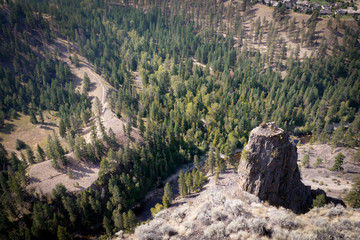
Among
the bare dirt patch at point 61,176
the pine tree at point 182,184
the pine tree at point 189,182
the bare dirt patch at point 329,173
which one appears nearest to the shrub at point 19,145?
the bare dirt patch at point 61,176

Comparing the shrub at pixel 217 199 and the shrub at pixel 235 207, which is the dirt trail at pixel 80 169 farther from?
the shrub at pixel 235 207

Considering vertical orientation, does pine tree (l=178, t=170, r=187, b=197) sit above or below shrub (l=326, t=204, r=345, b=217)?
below

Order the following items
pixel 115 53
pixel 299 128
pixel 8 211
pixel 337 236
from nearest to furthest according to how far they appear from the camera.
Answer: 1. pixel 337 236
2. pixel 8 211
3. pixel 299 128
4. pixel 115 53

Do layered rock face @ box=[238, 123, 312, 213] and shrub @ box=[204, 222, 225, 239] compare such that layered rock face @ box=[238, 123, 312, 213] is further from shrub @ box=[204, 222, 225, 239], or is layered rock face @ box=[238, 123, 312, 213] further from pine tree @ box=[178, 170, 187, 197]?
pine tree @ box=[178, 170, 187, 197]

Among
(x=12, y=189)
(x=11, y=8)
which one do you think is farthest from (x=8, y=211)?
(x=11, y=8)

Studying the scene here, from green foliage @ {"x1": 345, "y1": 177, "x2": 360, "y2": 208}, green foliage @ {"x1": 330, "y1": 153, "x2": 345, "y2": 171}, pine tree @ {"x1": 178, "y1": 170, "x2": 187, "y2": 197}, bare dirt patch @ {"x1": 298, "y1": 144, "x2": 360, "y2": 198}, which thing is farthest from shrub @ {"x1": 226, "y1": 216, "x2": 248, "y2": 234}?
green foliage @ {"x1": 330, "y1": 153, "x2": 345, "y2": 171}

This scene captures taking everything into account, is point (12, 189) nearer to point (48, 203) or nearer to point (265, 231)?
point (48, 203)

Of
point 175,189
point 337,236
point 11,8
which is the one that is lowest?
point 175,189
